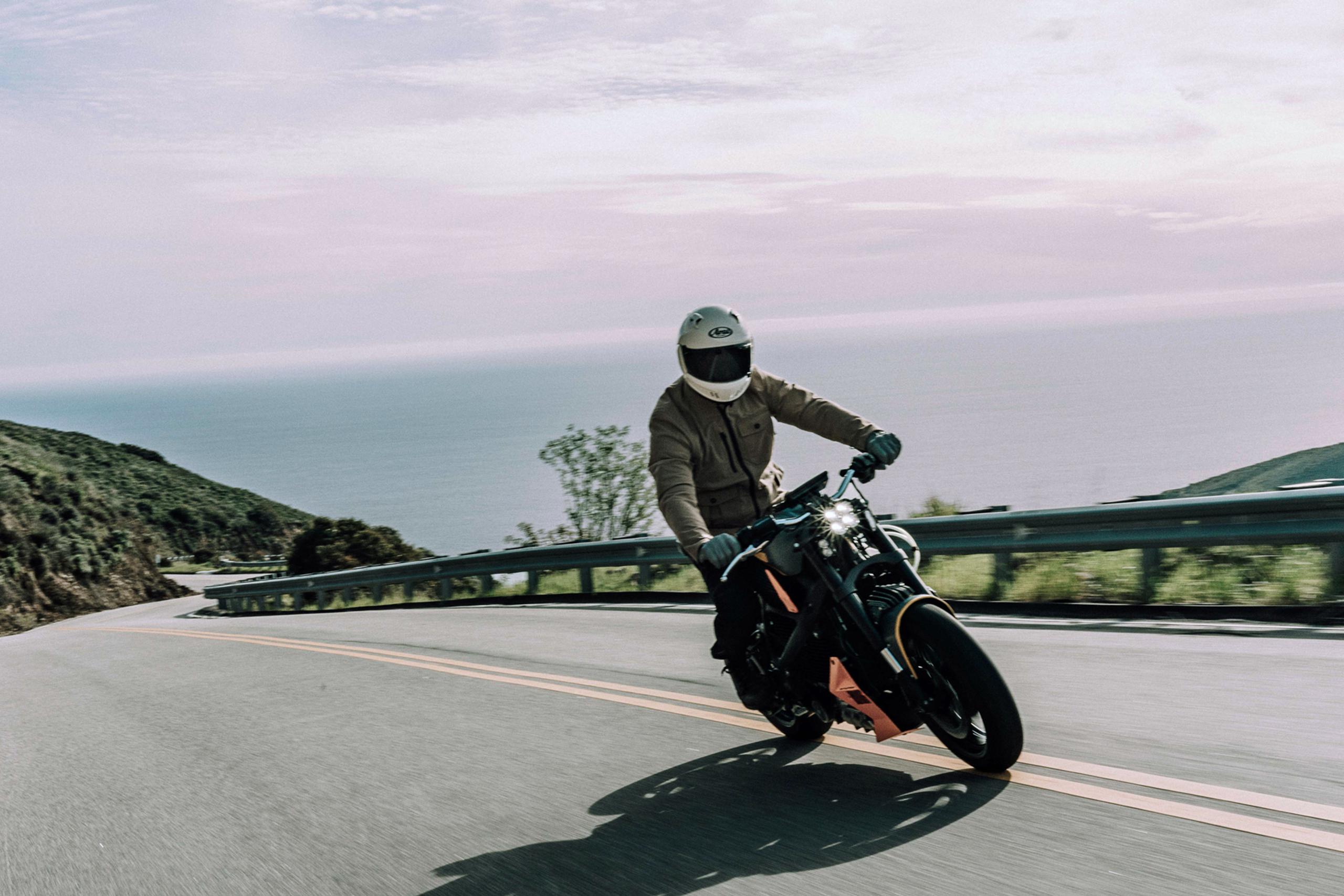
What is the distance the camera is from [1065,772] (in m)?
4.67

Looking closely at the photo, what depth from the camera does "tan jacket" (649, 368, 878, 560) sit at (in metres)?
5.39

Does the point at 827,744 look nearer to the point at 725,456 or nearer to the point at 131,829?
the point at 725,456

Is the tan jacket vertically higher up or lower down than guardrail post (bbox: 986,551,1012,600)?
higher up

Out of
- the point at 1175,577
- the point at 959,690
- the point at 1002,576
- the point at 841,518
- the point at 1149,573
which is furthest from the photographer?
the point at 1002,576

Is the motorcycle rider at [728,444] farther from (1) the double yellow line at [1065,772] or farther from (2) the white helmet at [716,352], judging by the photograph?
(1) the double yellow line at [1065,772]

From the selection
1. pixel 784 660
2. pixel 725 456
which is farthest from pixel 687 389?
pixel 784 660

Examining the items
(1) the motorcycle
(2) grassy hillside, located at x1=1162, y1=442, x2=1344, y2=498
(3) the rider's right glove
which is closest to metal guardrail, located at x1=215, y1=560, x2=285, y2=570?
(2) grassy hillside, located at x1=1162, y1=442, x2=1344, y2=498

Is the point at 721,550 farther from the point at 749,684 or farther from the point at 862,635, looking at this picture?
the point at 749,684

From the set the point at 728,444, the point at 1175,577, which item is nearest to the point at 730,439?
the point at 728,444

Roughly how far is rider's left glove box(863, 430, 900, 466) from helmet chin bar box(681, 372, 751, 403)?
620mm

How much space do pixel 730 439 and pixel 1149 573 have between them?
15.3ft

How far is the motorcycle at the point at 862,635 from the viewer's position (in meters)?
4.36

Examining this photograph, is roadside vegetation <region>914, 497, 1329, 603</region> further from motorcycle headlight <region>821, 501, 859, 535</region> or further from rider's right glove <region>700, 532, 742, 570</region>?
rider's right glove <region>700, 532, 742, 570</region>

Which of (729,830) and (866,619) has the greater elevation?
(866,619)
